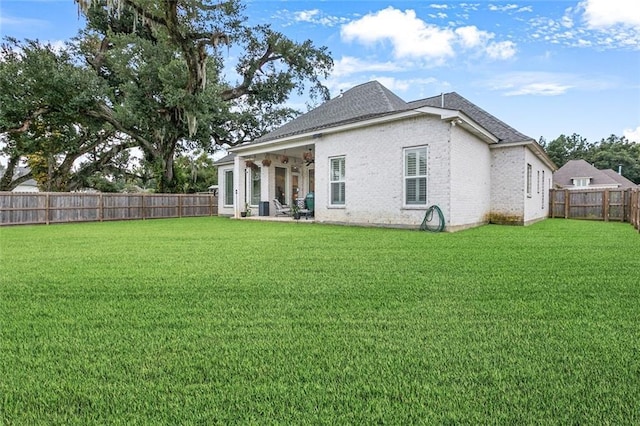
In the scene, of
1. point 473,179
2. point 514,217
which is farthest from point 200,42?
point 514,217

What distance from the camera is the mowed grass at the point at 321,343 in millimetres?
1613

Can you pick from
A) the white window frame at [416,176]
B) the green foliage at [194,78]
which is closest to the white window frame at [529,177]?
the white window frame at [416,176]

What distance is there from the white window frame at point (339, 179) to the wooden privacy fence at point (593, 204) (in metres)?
10.5

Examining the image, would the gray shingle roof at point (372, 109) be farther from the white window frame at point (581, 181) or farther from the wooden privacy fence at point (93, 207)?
the white window frame at point (581, 181)

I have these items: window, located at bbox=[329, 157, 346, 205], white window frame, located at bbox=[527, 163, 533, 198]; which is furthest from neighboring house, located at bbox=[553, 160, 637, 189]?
window, located at bbox=[329, 157, 346, 205]

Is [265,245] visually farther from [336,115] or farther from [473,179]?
[336,115]

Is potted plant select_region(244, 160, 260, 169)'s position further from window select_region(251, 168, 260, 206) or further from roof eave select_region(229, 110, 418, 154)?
roof eave select_region(229, 110, 418, 154)

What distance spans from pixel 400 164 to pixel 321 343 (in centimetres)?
816

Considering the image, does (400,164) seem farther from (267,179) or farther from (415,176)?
(267,179)

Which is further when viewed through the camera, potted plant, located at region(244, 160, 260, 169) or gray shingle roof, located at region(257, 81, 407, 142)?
potted plant, located at region(244, 160, 260, 169)

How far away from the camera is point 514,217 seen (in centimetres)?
1148

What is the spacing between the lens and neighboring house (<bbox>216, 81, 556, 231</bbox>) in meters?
9.19

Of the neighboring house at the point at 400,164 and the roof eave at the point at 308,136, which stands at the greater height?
the roof eave at the point at 308,136

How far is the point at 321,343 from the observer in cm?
229
